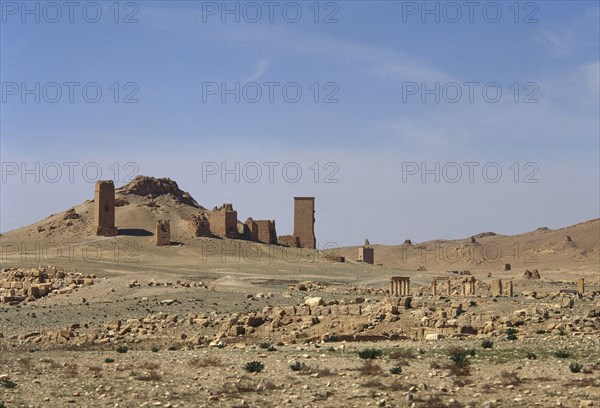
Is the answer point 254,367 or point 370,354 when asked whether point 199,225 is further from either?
point 254,367

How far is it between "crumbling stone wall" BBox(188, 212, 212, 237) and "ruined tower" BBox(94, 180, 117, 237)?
6.54 m

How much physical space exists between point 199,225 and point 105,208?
792 cm

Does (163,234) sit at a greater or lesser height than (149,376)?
greater

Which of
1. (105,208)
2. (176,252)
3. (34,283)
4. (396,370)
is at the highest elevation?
(105,208)

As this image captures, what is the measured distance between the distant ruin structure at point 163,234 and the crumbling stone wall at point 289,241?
1295 cm

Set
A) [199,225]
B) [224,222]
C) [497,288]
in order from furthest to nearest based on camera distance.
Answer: [224,222] → [199,225] → [497,288]

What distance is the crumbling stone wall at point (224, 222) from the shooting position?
3103 inches

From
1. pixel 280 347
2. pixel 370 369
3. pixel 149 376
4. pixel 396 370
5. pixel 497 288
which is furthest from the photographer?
pixel 497 288

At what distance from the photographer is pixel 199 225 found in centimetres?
7675

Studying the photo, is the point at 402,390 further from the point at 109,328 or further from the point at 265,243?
the point at 265,243

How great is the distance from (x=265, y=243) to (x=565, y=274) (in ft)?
84.1

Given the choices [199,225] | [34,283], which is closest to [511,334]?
[34,283]

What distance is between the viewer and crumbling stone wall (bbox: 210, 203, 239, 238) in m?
78.8

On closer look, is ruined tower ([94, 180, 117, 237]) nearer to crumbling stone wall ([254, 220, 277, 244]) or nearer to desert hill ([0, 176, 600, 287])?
desert hill ([0, 176, 600, 287])
